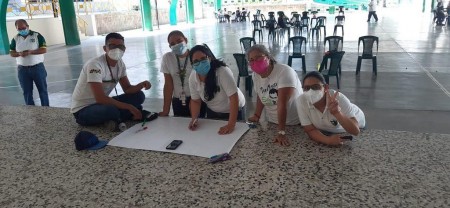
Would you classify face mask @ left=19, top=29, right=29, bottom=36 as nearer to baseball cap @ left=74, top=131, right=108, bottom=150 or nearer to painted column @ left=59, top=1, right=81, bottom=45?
baseball cap @ left=74, top=131, right=108, bottom=150

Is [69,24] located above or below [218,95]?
above

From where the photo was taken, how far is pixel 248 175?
1.65 meters

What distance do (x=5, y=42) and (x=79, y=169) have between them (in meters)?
14.4

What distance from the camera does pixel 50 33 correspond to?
1634 cm

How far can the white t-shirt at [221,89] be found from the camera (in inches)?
96.5

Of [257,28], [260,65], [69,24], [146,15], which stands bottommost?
[257,28]

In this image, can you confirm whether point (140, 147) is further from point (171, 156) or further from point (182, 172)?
point (182, 172)

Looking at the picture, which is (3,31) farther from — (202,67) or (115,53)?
(202,67)

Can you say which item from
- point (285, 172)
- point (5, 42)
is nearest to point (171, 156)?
point (285, 172)

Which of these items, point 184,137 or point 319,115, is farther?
point 184,137

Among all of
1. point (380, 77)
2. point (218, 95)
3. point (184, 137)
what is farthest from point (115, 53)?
point (380, 77)

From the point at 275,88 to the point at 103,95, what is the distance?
1.27 m

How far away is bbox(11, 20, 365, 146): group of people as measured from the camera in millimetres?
1968

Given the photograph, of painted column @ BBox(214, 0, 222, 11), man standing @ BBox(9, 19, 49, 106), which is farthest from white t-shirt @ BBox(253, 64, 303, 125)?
painted column @ BBox(214, 0, 222, 11)
